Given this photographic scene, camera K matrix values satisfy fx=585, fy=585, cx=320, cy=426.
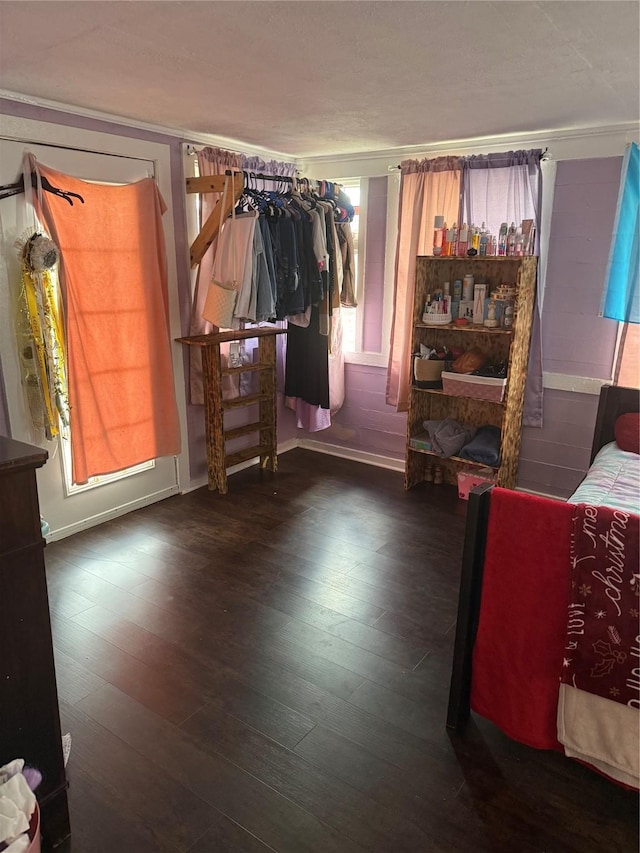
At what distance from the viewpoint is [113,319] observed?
330 centimetres

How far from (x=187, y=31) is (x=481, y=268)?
8.16 feet

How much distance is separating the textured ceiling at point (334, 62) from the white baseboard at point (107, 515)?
2217 mm

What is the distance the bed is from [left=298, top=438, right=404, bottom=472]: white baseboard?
2636 millimetres

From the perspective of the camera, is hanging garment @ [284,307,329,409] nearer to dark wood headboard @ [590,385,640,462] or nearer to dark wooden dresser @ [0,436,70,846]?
dark wood headboard @ [590,385,640,462]

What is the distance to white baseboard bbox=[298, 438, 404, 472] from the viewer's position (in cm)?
455

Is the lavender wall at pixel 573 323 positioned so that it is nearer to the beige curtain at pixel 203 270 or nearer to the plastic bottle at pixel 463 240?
the plastic bottle at pixel 463 240

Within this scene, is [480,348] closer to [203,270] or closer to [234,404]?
[234,404]

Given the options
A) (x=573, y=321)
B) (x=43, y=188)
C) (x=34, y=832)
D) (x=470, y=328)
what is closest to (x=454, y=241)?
(x=470, y=328)

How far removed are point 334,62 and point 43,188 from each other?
1599 mm

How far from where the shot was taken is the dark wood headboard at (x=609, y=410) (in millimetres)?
3008

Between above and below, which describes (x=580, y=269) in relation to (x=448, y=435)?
above

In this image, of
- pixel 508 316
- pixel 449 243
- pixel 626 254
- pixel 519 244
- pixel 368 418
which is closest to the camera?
pixel 626 254

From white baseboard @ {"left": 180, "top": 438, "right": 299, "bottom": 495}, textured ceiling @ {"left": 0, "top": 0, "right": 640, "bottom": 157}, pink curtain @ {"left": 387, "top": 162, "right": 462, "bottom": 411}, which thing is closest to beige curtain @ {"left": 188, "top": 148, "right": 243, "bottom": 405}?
textured ceiling @ {"left": 0, "top": 0, "right": 640, "bottom": 157}

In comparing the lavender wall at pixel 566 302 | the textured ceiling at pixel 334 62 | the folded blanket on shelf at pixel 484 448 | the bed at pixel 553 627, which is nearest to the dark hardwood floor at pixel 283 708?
the bed at pixel 553 627
